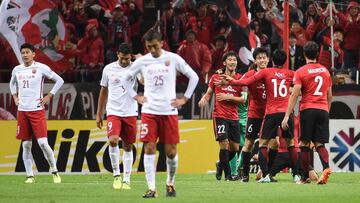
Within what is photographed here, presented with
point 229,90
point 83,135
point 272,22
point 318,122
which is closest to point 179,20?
point 272,22

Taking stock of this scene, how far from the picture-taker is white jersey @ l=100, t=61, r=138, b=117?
1884cm

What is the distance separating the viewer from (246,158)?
21.0 metres

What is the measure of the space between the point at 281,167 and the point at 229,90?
182 cm

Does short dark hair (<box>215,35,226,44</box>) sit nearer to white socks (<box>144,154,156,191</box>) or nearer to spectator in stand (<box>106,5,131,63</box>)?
spectator in stand (<box>106,5,131,63</box>)

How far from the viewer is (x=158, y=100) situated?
16078mm

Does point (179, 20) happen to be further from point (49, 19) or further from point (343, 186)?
point (343, 186)

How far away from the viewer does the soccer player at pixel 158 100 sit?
16.1 meters

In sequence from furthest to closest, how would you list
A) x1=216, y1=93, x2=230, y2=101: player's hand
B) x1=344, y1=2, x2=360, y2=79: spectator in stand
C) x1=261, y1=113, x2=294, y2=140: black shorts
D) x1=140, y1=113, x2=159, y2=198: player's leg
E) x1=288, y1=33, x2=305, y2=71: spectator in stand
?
x1=344, y1=2, x2=360, y2=79: spectator in stand
x1=288, y1=33, x2=305, y2=71: spectator in stand
x1=216, y1=93, x2=230, y2=101: player's hand
x1=261, y1=113, x2=294, y2=140: black shorts
x1=140, y1=113, x2=159, y2=198: player's leg

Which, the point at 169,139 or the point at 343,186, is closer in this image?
the point at 169,139

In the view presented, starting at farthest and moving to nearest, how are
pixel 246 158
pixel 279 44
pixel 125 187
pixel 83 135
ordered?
pixel 279 44, pixel 83 135, pixel 246 158, pixel 125 187

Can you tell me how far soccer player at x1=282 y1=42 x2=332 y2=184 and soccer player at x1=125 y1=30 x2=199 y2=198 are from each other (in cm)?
350

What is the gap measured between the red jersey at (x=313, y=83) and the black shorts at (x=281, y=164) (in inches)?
70.4

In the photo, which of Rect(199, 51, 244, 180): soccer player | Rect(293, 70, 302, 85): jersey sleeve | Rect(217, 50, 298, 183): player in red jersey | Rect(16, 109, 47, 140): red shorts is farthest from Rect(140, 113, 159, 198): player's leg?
Rect(16, 109, 47, 140): red shorts

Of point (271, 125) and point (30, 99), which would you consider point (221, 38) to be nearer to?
point (30, 99)
